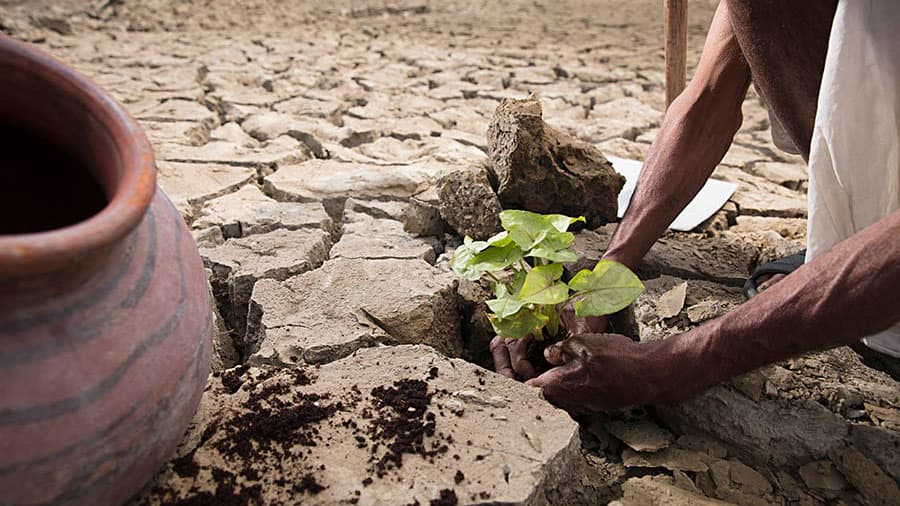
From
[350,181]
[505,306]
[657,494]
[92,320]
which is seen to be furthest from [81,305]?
[350,181]

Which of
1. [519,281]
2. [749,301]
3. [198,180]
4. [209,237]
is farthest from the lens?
[198,180]

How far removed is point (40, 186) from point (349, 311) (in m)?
0.77

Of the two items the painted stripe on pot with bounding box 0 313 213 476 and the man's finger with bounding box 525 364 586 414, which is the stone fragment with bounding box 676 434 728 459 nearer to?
the man's finger with bounding box 525 364 586 414

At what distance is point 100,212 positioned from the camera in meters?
1.09

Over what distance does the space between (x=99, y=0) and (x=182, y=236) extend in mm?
5995

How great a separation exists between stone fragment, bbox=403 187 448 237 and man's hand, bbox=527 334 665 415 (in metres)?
0.81

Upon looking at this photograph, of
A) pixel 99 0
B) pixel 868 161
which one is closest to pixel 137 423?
pixel 868 161

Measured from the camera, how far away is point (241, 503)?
124cm

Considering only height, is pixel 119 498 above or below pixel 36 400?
below

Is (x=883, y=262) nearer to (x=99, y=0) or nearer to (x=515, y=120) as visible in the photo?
(x=515, y=120)

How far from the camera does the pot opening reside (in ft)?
3.94

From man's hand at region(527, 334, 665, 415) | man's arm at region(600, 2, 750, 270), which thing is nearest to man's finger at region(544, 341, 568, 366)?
man's hand at region(527, 334, 665, 415)

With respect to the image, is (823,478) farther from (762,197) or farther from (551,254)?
(762,197)

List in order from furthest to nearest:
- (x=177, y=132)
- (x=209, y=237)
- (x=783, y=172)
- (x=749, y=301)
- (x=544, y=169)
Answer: (x=177, y=132) < (x=783, y=172) < (x=209, y=237) < (x=544, y=169) < (x=749, y=301)
